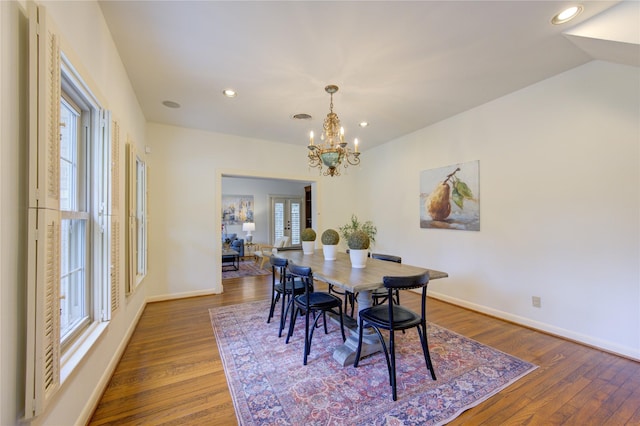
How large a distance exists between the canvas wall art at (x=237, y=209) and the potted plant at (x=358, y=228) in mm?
4253

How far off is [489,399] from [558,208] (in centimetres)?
219

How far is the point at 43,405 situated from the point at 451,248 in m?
4.31

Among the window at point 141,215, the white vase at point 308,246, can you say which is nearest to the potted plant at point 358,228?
the white vase at point 308,246

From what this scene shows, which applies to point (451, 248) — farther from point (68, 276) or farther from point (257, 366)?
point (68, 276)

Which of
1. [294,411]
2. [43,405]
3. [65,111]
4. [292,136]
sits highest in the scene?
[292,136]

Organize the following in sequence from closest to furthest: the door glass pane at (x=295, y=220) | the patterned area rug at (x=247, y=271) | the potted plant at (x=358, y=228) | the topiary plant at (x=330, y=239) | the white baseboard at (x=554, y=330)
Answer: the white baseboard at (x=554, y=330)
the topiary plant at (x=330, y=239)
the potted plant at (x=358, y=228)
the patterned area rug at (x=247, y=271)
the door glass pane at (x=295, y=220)

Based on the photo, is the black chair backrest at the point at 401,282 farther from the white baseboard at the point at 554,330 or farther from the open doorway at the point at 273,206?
the open doorway at the point at 273,206

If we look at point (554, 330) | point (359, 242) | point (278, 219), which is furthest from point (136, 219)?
point (278, 219)

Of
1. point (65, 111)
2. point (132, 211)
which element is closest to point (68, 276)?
point (65, 111)

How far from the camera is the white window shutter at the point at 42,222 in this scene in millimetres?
1061

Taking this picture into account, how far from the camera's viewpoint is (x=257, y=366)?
237cm

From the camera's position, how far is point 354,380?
7.07 ft

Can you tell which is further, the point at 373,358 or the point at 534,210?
the point at 534,210

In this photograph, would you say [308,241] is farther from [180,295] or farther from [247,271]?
[247,271]
